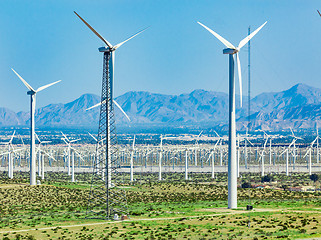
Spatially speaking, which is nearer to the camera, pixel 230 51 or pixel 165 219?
pixel 165 219

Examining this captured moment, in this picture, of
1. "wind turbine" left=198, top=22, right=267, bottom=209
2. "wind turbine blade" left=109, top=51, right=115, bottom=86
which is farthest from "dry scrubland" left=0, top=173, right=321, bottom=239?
"wind turbine blade" left=109, top=51, right=115, bottom=86

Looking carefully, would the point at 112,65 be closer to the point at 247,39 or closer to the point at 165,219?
the point at 247,39

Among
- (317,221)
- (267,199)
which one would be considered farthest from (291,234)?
(267,199)

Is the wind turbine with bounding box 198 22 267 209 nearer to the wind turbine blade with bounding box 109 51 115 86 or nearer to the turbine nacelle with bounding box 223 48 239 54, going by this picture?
the turbine nacelle with bounding box 223 48 239 54

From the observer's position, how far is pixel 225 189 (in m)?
130

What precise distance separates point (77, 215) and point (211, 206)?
59.5 ft

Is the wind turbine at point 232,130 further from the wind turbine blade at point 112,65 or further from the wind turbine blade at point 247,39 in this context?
the wind turbine blade at point 112,65

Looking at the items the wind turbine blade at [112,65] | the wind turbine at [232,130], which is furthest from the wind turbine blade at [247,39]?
the wind turbine blade at [112,65]

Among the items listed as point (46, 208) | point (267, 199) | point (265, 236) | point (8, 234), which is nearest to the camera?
point (265, 236)

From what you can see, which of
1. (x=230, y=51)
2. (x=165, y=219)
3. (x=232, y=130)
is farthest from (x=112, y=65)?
(x=165, y=219)

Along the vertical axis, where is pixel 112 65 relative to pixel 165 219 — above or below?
above

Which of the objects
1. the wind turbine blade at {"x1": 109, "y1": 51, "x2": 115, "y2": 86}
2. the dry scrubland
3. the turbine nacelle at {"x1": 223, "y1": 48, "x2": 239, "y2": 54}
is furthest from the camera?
the wind turbine blade at {"x1": 109, "y1": 51, "x2": 115, "y2": 86}

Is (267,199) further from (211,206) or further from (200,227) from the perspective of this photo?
(200,227)

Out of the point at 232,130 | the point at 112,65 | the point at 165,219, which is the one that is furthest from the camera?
the point at 112,65
